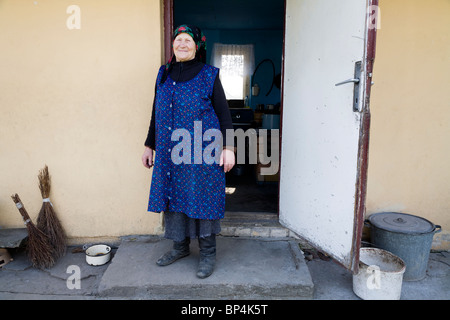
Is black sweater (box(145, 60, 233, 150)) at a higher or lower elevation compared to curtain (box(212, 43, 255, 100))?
lower

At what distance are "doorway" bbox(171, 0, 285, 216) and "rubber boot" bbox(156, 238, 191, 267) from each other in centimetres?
97

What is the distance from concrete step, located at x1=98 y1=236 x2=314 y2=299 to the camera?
2.29 m

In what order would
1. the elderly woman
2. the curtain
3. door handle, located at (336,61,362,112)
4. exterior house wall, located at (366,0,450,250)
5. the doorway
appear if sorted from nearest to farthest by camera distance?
door handle, located at (336,61,362,112) → the elderly woman → exterior house wall, located at (366,0,450,250) → the doorway → the curtain

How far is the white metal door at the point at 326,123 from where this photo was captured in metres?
2.07

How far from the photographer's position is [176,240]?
2.42 metres

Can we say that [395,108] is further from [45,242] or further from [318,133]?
[45,242]

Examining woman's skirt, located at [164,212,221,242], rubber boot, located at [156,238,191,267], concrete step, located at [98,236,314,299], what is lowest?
concrete step, located at [98,236,314,299]

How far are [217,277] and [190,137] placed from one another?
1.02m

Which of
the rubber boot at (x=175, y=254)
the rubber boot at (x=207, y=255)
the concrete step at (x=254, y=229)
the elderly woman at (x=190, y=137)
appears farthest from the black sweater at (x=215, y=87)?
the concrete step at (x=254, y=229)

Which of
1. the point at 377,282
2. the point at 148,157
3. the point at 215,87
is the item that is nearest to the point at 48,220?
the point at 148,157

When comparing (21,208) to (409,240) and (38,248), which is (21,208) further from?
(409,240)

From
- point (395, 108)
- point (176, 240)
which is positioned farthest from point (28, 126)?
point (395, 108)

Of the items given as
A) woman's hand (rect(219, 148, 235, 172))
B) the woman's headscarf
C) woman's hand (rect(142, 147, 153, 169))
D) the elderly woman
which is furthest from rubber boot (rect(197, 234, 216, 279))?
the woman's headscarf

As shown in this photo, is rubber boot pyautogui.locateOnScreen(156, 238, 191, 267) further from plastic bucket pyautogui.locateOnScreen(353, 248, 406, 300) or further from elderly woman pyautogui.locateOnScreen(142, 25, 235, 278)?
plastic bucket pyautogui.locateOnScreen(353, 248, 406, 300)
